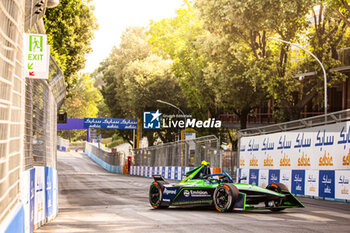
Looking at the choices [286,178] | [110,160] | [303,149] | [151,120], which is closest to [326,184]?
[303,149]

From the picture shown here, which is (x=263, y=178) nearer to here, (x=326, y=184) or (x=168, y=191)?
(x=326, y=184)

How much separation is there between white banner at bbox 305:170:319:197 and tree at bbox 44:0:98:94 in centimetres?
1376

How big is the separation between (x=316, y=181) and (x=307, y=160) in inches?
50.0

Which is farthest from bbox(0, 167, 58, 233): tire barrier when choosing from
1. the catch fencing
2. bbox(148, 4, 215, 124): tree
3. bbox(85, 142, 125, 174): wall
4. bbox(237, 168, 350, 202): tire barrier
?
bbox(85, 142, 125, 174): wall

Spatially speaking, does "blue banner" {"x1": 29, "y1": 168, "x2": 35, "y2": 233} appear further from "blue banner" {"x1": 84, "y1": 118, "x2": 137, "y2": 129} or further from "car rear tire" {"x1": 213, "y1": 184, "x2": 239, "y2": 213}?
"blue banner" {"x1": 84, "y1": 118, "x2": 137, "y2": 129}

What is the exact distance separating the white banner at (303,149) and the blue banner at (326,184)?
217 millimetres

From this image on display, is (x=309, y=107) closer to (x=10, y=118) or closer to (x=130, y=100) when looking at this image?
(x=130, y=100)

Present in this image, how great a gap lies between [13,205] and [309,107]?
4915cm

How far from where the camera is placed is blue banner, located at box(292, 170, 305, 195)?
19719 mm

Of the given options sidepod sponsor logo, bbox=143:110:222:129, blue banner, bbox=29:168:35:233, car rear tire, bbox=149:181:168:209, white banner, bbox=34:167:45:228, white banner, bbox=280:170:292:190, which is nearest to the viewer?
blue banner, bbox=29:168:35:233

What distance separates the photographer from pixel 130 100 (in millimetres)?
62812

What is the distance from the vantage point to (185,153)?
1462 inches

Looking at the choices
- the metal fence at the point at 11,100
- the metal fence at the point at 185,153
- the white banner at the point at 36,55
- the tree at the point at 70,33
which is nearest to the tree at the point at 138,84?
the metal fence at the point at 185,153

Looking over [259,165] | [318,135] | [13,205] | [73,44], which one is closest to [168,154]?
[73,44]
